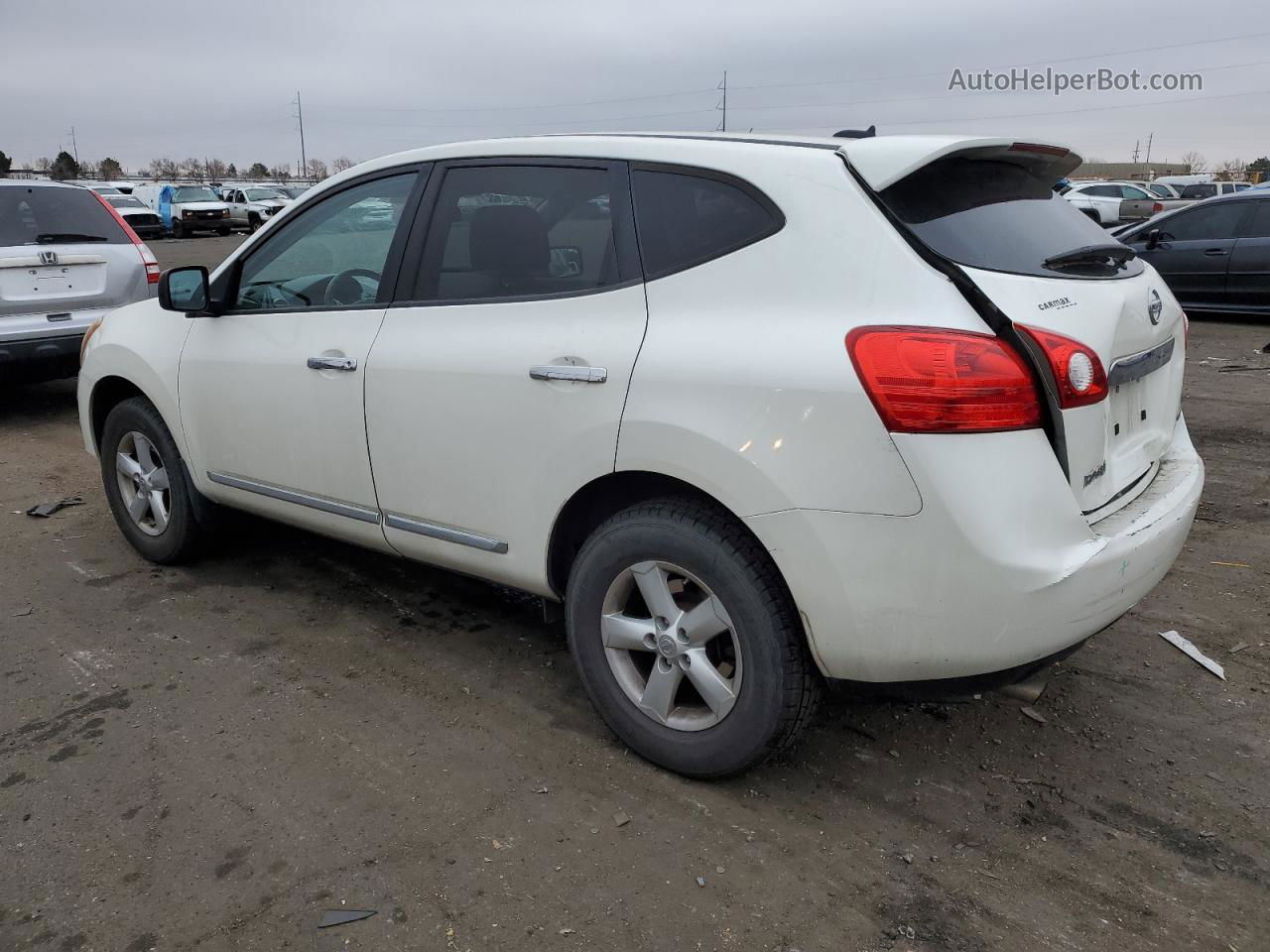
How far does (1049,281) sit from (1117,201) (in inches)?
914

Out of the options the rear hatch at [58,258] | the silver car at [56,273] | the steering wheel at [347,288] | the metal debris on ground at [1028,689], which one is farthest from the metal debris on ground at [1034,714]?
the rear hatch at [58,258]

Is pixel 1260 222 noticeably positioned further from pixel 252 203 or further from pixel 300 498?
pixel 252 203

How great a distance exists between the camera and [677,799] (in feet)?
8.97

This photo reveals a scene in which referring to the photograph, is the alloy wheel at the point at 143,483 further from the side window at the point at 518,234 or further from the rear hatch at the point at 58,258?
the rear hatch at the point at 58,258

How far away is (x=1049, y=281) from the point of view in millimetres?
2463

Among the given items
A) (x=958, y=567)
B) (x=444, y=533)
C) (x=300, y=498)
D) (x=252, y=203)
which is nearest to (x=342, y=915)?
(x=444, y=533)

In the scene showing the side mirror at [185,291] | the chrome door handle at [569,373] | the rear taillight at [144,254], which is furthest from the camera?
the rear taillight at [144,254]

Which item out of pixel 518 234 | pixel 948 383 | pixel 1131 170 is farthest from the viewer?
pixel 1131 170

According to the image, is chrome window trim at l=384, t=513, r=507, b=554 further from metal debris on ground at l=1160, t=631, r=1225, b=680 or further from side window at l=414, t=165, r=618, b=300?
metal debris on ground at l=1160, t=631, r=1225, b=680

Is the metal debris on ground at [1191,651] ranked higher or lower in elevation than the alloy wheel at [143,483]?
lower

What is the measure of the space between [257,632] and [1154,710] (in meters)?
3.26

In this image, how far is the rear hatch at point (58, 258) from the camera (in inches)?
277

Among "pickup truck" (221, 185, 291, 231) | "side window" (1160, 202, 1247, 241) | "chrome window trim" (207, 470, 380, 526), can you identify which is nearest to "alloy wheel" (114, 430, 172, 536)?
"chrome window trim" (207, 470, 380, 526)

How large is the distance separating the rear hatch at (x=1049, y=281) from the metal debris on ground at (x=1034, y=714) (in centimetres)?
87
